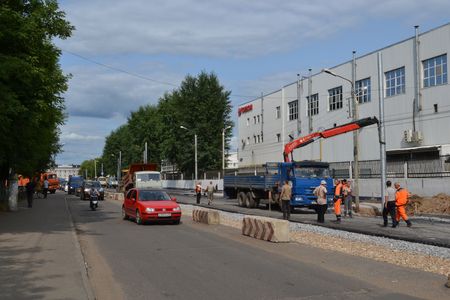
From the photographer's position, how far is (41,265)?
35.9 ft

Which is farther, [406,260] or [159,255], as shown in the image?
[159,255]

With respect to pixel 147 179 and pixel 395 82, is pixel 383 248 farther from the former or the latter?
pixel 395 82

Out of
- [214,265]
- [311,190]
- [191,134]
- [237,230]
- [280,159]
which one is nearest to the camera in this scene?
[214,265]

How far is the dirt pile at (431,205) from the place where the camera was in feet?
99.8

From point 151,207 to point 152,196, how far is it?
1343mm

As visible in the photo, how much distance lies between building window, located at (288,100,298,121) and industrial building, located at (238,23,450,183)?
0.12 ft

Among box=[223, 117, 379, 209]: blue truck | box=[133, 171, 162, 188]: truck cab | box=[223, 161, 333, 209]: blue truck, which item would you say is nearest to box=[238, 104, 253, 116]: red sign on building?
box=[133, 171, 162, 188]: truck cab

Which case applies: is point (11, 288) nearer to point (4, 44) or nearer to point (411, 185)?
point (4, 44)

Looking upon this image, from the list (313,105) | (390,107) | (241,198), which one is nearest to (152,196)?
(241,198)

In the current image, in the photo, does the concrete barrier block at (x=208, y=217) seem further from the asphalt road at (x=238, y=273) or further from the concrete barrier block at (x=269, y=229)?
the asphalt road at (x=238, y=273)

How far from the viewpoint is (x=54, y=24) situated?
19.6 m

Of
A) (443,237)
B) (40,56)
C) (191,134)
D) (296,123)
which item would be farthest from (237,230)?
(191,134)

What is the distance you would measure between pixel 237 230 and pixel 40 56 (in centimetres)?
962

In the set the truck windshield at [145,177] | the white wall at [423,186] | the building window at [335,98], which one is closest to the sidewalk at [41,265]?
the white wall at [423,186]
